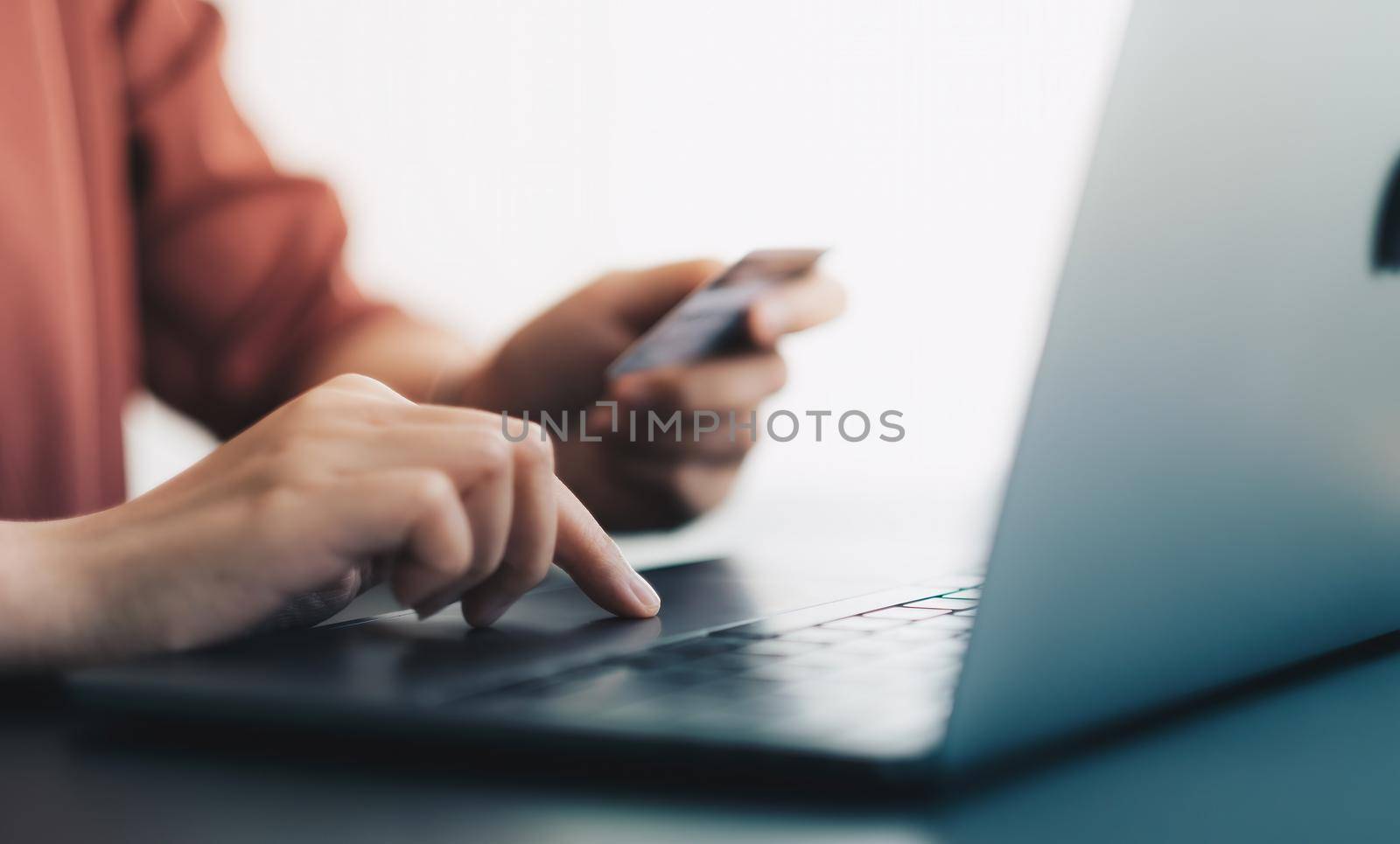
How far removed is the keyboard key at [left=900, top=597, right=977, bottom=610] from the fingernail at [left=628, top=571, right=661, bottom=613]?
0.11 m

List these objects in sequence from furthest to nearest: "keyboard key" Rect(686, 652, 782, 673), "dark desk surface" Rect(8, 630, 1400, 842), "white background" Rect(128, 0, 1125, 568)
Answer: "white background" Rect(128, 0, 1125, 568) → "keyboard key" Rect(686, 652, 782, 673) → "dark desk surface" Rect(8, 630, 1400, 842)

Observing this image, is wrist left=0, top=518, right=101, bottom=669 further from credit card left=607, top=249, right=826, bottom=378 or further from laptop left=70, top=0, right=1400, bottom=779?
credit card left=607, top=249, right=826, bottom=378

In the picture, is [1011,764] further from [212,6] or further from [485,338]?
[485,338]

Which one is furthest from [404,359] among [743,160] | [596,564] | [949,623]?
[743,160]

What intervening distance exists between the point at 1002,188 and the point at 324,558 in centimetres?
184

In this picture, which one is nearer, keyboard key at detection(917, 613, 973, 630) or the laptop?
Result: the laptop

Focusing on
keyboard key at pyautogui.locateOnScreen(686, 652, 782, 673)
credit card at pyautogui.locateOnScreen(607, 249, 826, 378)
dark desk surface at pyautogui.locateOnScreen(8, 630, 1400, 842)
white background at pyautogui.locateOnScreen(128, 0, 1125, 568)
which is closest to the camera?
dark desk surface at pyautogui.locateOnScreen(8, 630, 1400, 842)

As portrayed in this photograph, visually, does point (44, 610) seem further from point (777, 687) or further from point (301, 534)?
point (777, 687)

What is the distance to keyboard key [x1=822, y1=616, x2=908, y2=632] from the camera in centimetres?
42

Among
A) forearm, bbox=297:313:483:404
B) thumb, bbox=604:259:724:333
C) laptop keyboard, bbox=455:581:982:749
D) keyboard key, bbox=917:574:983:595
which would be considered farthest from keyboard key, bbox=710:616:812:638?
forearm, bbox=297:313:483:404

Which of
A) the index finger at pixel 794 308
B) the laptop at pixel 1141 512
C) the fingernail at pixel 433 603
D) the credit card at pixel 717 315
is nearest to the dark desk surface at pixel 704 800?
the laptop at pixel 1141 512

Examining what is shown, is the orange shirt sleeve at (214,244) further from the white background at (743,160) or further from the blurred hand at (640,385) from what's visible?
the blurred hand at (640,385)

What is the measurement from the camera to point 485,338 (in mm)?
2701

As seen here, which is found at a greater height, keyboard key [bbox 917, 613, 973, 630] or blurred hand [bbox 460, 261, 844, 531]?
keyboard key [bbox 917, 613, 973, 630]
